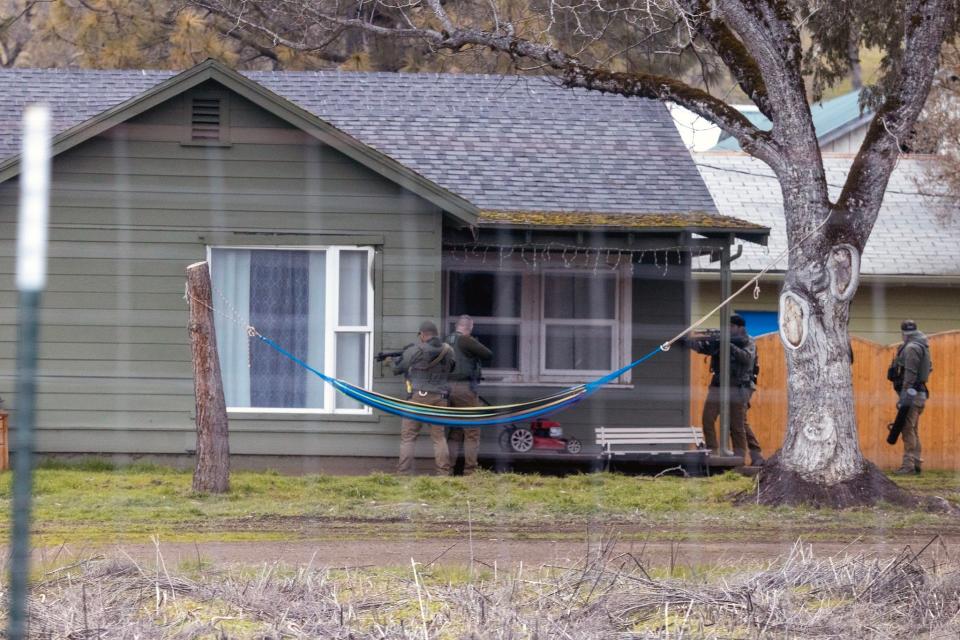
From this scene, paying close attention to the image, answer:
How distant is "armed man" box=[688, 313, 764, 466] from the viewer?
44.7 ft

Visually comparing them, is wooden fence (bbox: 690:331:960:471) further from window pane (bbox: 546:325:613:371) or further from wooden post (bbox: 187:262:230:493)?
wooden post (bbox: 187:262:230:493)

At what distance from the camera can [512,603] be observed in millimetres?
5586

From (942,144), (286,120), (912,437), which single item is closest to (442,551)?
(286,120)

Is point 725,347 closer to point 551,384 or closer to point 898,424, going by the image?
point 551,384

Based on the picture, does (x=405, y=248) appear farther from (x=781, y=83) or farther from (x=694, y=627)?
(x=694, y=627)

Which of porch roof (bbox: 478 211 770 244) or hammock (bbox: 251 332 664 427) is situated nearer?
hammock (bbox: 251 332 664 427)

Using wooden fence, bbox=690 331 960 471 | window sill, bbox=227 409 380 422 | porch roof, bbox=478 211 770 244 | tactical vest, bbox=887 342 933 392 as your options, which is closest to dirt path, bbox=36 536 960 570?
window sill, bbox=227 409 380 422

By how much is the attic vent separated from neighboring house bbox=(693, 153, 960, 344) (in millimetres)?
7374

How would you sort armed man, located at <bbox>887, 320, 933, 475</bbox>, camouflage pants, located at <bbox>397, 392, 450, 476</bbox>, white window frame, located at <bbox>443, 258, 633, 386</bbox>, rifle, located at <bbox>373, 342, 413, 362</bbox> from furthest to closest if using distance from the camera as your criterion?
1. white window frame, located at <bbox>443, 258, 633, 386</bbox>
2. armed man, located at <bbox>887, 320, 933, 475</bbox>
3. rifle, located at <bbox>373, 342, 413, 362</bbox>
4. camouflage pants, located at <bbox>397, 392, 450, 476</bbox>

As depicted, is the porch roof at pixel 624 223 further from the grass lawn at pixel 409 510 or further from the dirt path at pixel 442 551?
the dirt path at pixel 442 551

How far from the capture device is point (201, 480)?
10.8 m

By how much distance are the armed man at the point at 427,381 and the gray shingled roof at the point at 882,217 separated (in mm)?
6201

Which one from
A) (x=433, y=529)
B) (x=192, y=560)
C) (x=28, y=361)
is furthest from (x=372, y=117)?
(x=28, y=361)

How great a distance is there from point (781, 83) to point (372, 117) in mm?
6150
